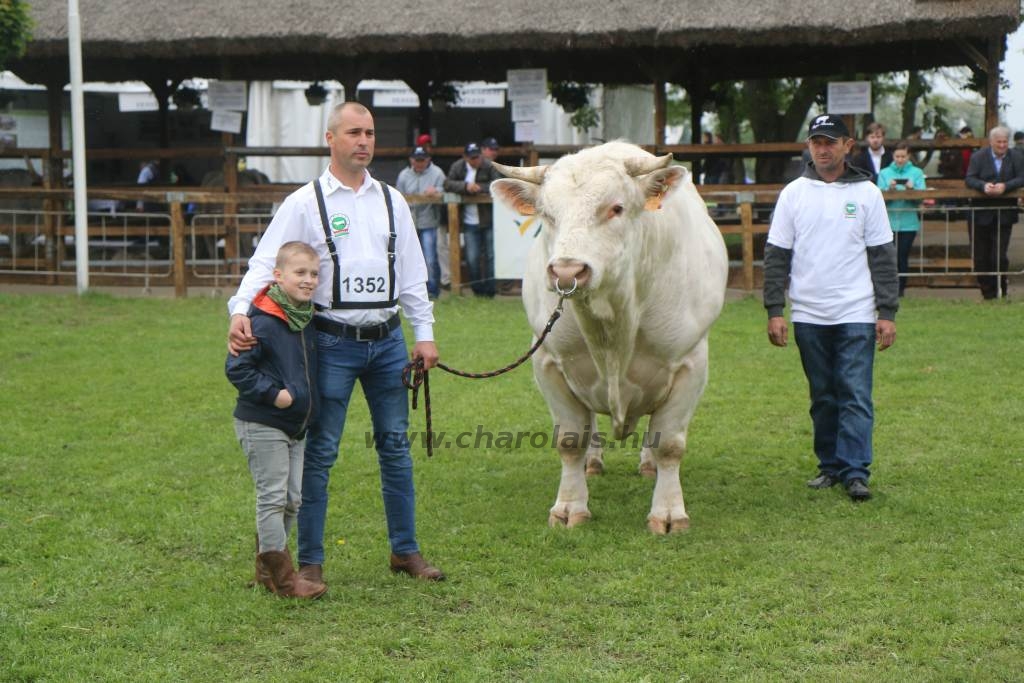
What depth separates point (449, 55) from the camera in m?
20.7

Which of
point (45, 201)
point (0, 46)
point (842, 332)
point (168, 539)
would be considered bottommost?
point (168, 539)

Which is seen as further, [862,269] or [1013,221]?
[1013,221]

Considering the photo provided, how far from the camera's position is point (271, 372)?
5.12 m

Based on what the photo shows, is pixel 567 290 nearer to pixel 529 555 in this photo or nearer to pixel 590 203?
pixel 590 203

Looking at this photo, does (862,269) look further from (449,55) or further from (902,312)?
(449,55)

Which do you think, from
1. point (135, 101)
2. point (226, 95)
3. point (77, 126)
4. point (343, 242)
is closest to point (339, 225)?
point (343, 242)

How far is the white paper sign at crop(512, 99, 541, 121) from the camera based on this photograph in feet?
58.5

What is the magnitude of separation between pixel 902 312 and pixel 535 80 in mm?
6948

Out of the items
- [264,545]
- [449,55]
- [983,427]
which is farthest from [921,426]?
[449,55]

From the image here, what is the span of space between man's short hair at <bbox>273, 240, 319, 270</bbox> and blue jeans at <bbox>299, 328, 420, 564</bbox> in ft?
1.27

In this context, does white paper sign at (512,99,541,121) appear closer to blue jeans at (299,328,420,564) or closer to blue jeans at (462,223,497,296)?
blue jeans at (462,223,497,296)

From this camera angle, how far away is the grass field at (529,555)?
466 cm

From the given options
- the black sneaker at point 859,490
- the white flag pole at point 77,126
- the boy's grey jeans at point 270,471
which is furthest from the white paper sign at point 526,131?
the boy's grey jeans at point 270,471

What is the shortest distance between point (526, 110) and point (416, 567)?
42.9 ft
